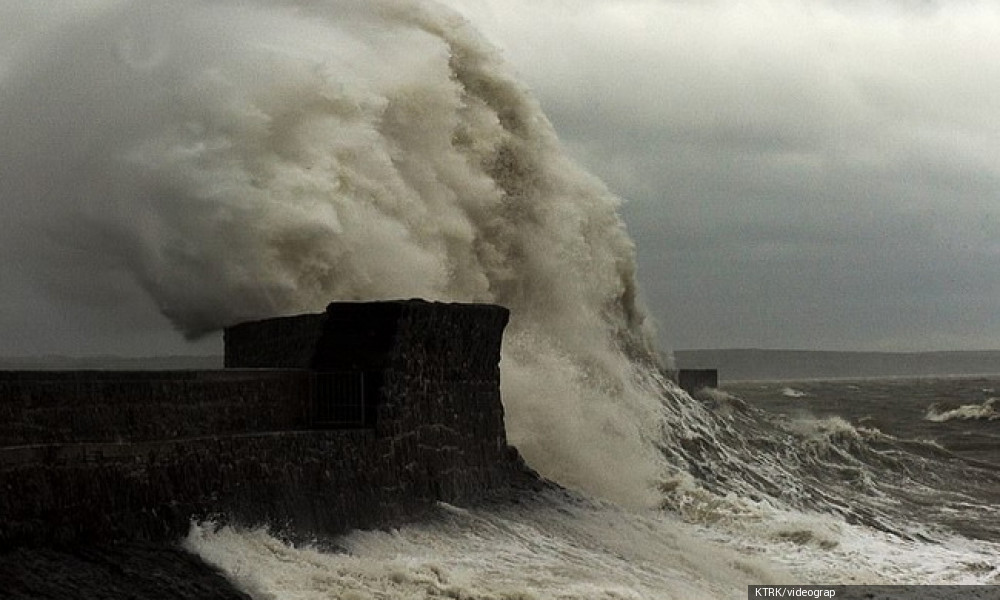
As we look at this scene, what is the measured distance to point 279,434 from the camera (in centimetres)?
966

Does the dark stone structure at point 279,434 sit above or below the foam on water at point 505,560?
above

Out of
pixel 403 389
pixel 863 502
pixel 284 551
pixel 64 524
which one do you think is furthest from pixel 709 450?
pixel 64 524

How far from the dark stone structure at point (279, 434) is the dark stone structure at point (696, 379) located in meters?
15.1

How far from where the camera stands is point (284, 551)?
29.6ft

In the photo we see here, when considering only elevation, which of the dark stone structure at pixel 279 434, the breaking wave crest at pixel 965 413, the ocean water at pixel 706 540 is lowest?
the ocean water at pixel 706 540

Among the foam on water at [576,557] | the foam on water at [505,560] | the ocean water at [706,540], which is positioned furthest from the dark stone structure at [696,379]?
the foam on water at [505,560]

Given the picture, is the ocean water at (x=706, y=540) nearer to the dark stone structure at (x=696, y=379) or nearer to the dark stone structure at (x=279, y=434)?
the dark stone structure at (x=279, y=434)

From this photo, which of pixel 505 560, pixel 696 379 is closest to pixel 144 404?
pixel 505 560

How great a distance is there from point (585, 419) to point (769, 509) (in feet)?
7.32

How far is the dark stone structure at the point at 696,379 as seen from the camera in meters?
28.3

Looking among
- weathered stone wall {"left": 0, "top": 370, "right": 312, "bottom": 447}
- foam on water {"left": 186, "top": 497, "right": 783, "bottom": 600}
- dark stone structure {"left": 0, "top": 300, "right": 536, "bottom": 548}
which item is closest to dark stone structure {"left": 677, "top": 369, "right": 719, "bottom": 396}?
foam on water {"left": 186, "top": 497, "right": 783, "bottom": 600}

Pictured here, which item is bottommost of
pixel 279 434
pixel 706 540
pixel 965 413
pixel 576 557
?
pixel 706 540

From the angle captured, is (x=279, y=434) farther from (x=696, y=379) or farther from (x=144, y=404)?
(x=696, y=379)

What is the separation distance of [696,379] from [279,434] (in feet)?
71.4
